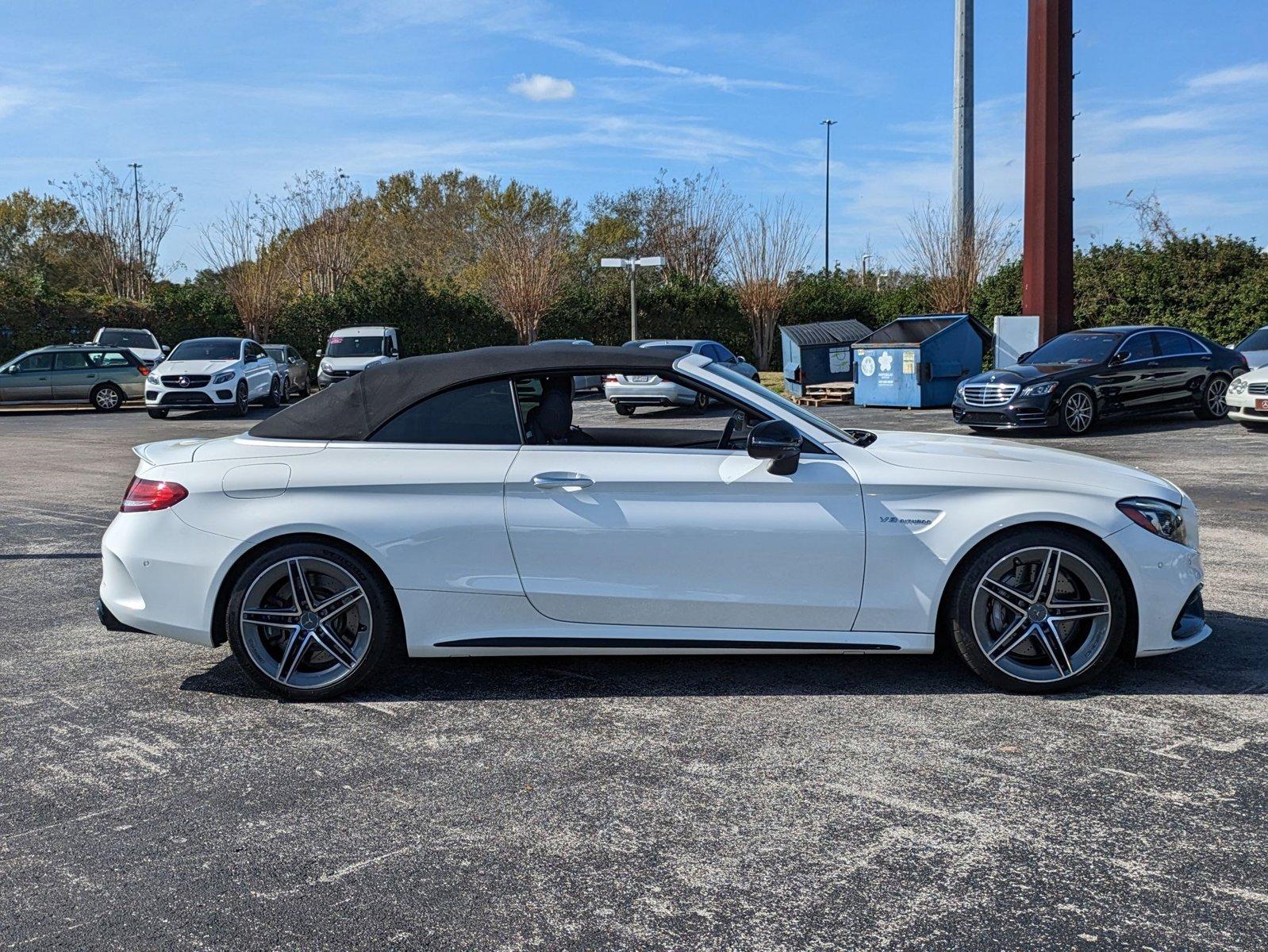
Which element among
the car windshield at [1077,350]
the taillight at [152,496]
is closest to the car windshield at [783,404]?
the taillight at [152,496]

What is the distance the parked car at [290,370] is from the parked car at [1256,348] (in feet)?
66.2

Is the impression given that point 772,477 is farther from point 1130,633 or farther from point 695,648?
point 1130,633

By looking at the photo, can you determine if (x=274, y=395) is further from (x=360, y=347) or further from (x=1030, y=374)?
(x=1030, y=374)

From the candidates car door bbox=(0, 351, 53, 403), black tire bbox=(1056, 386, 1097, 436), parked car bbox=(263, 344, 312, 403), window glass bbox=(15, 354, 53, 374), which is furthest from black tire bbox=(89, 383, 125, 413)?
black tire bbox=(1056, 386, 1097, 436)

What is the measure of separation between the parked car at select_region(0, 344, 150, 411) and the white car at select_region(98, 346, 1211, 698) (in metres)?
23.9

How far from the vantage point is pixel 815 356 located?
26.5 meters

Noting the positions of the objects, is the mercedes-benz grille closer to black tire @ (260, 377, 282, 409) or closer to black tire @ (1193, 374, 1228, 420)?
black tire @ (1193, 374, 1228, 420)


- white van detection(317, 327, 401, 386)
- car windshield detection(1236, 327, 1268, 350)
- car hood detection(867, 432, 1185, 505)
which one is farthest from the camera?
white van detection(317, 327, 401, 386)

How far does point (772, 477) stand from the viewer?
474 centimetres

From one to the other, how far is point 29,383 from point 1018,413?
71.1 ft

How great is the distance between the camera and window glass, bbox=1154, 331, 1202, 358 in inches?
692

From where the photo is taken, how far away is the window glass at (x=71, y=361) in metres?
26.6

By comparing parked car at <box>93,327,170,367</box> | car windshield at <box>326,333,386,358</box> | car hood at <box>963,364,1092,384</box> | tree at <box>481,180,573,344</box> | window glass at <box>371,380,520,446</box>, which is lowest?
window glass at <box>371,380,520,446</box>

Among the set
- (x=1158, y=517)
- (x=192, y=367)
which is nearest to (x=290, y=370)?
(x=192, y=367)
